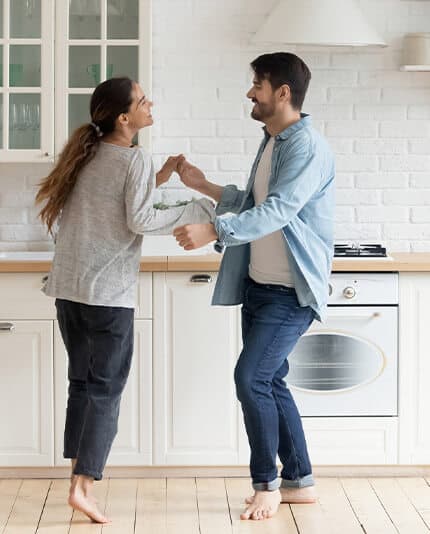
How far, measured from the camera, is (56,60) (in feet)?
14.0

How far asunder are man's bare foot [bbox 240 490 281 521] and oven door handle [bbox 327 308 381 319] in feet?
2.43

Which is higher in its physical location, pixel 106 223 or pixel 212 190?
pixel 212 190

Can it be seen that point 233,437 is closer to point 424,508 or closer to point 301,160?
point 424,508

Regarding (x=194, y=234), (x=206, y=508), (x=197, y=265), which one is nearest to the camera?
(x=194, y=234)

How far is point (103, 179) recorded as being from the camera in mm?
3408

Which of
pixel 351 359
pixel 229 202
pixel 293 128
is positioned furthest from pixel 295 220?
pixel 351 359

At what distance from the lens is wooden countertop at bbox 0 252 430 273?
395 cm

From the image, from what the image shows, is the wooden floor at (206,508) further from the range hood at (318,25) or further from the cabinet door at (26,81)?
the range hood at (318,25)

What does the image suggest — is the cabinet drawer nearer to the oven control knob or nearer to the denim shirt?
the denim shirt

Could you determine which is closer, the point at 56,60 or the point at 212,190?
the point at 212,190

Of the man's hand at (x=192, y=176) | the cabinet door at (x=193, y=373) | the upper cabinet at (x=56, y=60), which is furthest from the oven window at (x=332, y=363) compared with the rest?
the upper cabinet at (x=56, y=60)

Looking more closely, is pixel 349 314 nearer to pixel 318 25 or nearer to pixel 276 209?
pixel 276 209

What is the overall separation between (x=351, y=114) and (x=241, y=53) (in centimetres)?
54

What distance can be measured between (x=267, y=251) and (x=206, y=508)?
919 millimetres
